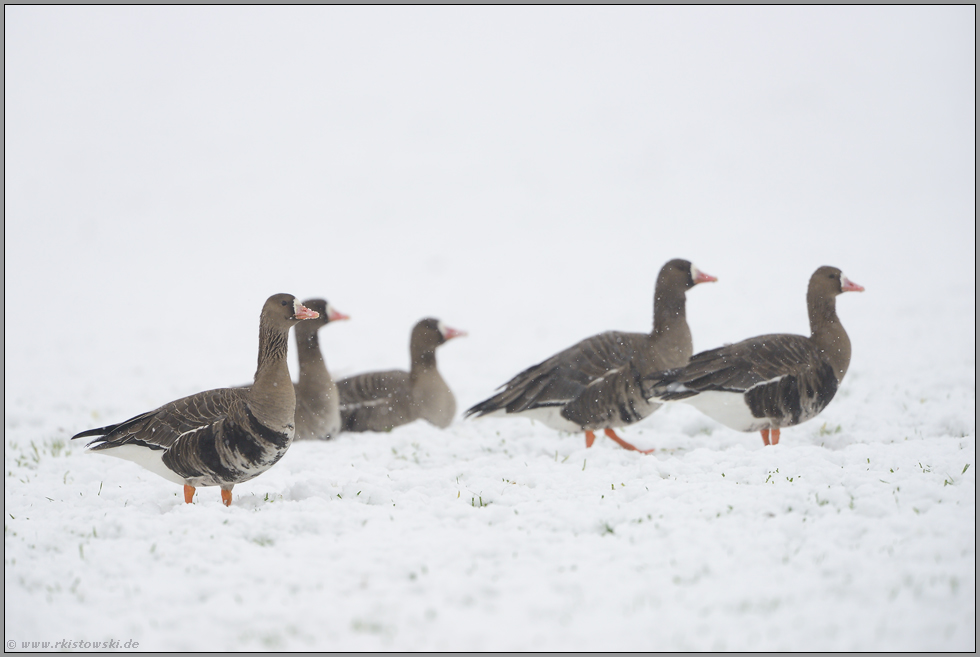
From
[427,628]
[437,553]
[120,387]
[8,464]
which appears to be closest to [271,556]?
[437,553]

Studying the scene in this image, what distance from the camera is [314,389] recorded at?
9.67m

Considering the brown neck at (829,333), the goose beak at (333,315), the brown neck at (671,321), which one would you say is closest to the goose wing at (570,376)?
the brown neck at (671,321)

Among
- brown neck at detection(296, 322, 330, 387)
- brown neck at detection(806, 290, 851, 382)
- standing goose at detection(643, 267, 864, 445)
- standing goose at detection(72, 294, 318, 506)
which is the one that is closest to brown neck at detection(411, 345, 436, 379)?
brown neck at detection(296, 322, 330, 387)

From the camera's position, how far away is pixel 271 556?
5.09 m

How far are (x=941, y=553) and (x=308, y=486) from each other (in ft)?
15.3

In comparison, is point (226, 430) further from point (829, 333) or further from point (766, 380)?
point (829, 333)

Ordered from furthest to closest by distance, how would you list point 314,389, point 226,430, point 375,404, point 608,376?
point 375,404 < point 314,389 < point 608,376 < point 226,430

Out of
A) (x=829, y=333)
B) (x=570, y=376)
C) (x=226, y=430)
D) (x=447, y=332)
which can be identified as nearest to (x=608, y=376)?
(x=570, y=376)

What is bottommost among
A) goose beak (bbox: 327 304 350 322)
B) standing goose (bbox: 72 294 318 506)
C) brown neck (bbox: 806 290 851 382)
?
standing goose (bbox: 72 294 318 506)

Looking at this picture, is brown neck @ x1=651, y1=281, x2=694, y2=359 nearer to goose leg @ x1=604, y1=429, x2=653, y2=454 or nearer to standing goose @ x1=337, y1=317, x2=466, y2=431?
goose leg @ x1=604, y1=429, x2=653, y2=454

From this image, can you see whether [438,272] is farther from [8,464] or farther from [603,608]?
[603,608]

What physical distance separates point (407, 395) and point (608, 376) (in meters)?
3.24

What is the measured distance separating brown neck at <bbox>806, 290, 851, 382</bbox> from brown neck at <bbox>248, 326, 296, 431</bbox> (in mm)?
5017

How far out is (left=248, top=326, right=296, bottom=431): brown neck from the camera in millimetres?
6270
